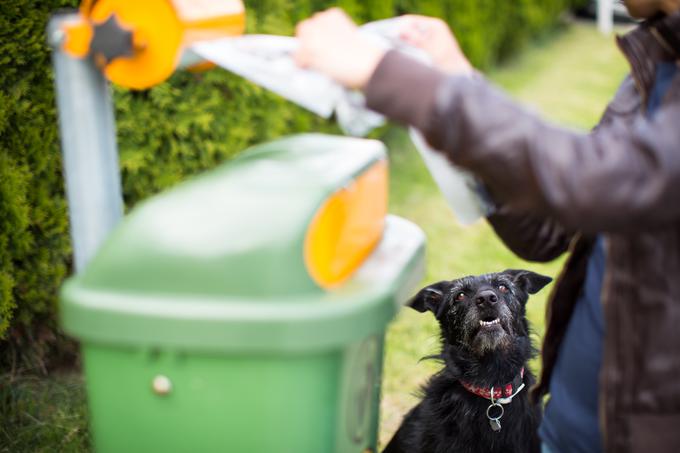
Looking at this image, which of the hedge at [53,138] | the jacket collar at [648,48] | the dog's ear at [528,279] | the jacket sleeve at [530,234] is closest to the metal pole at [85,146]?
the jacket sleeve at [530,234]

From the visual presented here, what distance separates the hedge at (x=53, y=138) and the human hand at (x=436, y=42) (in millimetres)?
1745

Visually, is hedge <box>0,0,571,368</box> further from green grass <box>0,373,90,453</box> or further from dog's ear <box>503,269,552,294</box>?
dog's ear <box>503,269,552,294</box>

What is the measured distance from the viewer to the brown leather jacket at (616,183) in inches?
46.9

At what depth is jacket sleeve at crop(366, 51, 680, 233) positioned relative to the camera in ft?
3.89

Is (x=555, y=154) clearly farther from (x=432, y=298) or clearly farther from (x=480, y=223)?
(x=480, y=223)

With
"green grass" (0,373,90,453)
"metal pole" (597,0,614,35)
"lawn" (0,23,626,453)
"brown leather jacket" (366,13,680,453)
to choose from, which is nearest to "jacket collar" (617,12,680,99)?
"brown leather jacket" (366,13,680,453)

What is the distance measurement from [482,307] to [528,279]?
32 centimetres

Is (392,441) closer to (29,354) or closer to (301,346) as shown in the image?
(29,354)

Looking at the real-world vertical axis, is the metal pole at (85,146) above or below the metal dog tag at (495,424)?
above

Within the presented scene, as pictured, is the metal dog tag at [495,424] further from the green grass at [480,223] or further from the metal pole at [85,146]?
the metal pole at [85,146]

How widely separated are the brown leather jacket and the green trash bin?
0.89ft

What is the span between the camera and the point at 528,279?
318cm

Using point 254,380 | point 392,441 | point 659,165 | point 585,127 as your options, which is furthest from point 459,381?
point 585,127

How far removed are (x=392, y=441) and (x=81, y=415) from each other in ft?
3.94
